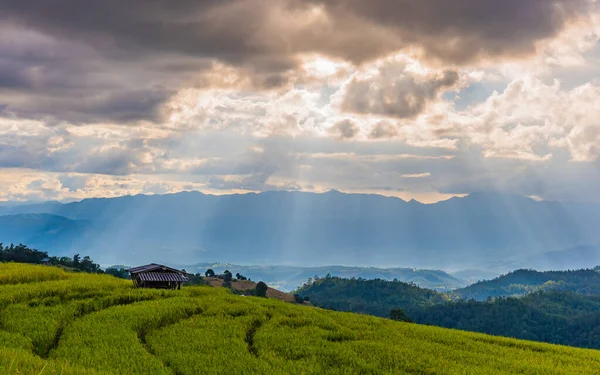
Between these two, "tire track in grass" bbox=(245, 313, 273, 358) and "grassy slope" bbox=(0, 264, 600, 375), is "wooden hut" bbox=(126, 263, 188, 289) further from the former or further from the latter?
"tire track in grass" bbox=(245, 313, 273, 358)

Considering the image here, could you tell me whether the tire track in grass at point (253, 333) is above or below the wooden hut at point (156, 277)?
below

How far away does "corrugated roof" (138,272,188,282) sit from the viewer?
51.6 m

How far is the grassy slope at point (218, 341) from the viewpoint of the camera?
93.1 feet

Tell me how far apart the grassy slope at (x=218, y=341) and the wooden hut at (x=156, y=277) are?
3.73m

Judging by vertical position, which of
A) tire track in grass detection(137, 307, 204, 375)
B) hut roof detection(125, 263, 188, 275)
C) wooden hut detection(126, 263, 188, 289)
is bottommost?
tire track in grass detection(137, 307, 204, 375)

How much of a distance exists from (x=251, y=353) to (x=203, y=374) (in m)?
4.84

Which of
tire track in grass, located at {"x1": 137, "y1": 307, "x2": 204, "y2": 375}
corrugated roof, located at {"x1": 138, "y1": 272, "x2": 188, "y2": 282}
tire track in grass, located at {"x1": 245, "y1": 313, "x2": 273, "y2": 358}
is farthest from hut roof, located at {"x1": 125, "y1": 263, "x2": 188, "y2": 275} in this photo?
tire track in grass, located at {"x1": 245, "y1": 313, "x2": 273, "y2": 358}

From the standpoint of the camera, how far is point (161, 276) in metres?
52.4

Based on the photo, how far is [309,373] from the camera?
27.7 m

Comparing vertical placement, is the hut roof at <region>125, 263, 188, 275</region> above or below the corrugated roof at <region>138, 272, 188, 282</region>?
above

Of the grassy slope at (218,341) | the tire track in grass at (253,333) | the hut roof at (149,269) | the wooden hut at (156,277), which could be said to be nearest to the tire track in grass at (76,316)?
the grassy slope at (218,341)

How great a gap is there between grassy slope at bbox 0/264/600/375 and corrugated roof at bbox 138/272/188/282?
137 inches

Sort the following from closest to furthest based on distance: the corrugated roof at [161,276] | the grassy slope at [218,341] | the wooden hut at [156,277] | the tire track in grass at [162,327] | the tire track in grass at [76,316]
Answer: the grassy slope at [218,341], the tire track in grass at [162,327], the tire track in grass at [76,316], the corrugated roof at [161,276], the wooden hut at [156,277]

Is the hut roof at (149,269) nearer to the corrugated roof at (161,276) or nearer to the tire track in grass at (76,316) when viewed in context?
the corrugated roof at (161,276)
